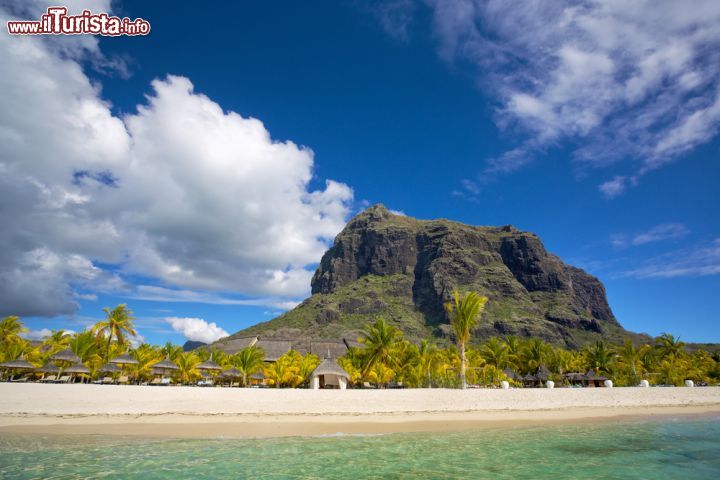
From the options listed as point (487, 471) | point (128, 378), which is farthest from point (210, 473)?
point (128, 378)

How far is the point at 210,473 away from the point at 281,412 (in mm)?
11164

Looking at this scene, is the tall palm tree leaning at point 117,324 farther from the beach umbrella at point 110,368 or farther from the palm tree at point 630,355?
the palm tree at point 630,355

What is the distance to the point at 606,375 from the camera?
44.6m

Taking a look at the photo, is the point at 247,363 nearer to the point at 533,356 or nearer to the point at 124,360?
the point at 124,360

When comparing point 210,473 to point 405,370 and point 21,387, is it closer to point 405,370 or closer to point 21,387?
point 21,387

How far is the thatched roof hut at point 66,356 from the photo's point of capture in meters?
33.5

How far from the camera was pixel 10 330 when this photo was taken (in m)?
41.2

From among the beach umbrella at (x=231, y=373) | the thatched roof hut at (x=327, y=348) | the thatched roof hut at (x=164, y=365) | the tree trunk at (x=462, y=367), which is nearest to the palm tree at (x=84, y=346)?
the thatched roof hut at (x=164, y=365)

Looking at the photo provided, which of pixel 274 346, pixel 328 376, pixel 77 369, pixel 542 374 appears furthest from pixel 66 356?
pixel 542 374

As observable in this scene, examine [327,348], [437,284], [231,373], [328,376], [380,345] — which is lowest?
[328,376]

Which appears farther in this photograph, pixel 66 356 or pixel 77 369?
pixel 66 356

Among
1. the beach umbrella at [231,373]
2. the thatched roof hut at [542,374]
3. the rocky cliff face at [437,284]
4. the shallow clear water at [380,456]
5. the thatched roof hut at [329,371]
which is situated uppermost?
the rocky cliff face at [437,284]

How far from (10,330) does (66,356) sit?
13197mm

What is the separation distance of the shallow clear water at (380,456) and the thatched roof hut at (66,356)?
2252cm
